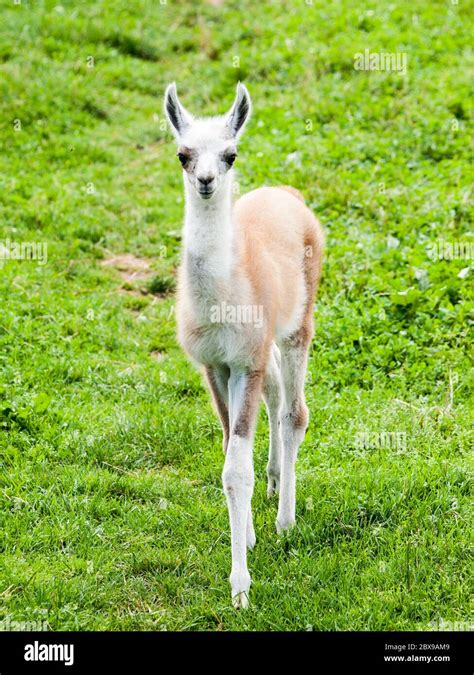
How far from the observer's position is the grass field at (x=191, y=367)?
5.54m

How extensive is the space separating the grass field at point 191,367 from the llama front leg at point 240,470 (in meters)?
0.15

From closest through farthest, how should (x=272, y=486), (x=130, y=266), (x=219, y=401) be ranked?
(x=219, y=401)
(x=272, y=486)
(x=130, y=266)

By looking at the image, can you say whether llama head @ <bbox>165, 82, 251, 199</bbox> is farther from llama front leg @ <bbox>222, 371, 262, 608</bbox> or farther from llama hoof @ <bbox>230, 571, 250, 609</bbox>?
llama hoof @ <bbox>230, 571, 250, 609</bbox>

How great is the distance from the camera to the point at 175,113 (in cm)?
561

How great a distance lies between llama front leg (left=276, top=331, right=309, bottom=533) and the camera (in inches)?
240

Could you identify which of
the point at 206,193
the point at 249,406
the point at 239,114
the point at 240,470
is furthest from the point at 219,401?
the point at 239,114

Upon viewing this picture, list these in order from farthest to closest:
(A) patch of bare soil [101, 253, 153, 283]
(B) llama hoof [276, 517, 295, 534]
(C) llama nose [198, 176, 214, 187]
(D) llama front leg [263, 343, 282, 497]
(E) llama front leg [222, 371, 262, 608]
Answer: (A) patch of bare soil [101, 253, 153, 283]
(D) llama front leg [263, 343, 282, 497]
(B) llama hoof [276, 517, 295, 534]
(E) llama front leg [222, 371, 262, 608]
(C) llama nose [198, 176, 214, 187]

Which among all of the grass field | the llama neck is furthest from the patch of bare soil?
the llama neck

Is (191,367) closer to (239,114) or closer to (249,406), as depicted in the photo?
(249,406)

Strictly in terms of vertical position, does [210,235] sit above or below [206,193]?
below

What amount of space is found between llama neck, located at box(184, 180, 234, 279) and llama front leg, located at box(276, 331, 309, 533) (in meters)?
1.03

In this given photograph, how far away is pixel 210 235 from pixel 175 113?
2.52 feet

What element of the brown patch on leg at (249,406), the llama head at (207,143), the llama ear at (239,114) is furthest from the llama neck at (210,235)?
the brown patch on leg at (249,406)

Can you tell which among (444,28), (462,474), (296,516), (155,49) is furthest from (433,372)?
(155,49)
